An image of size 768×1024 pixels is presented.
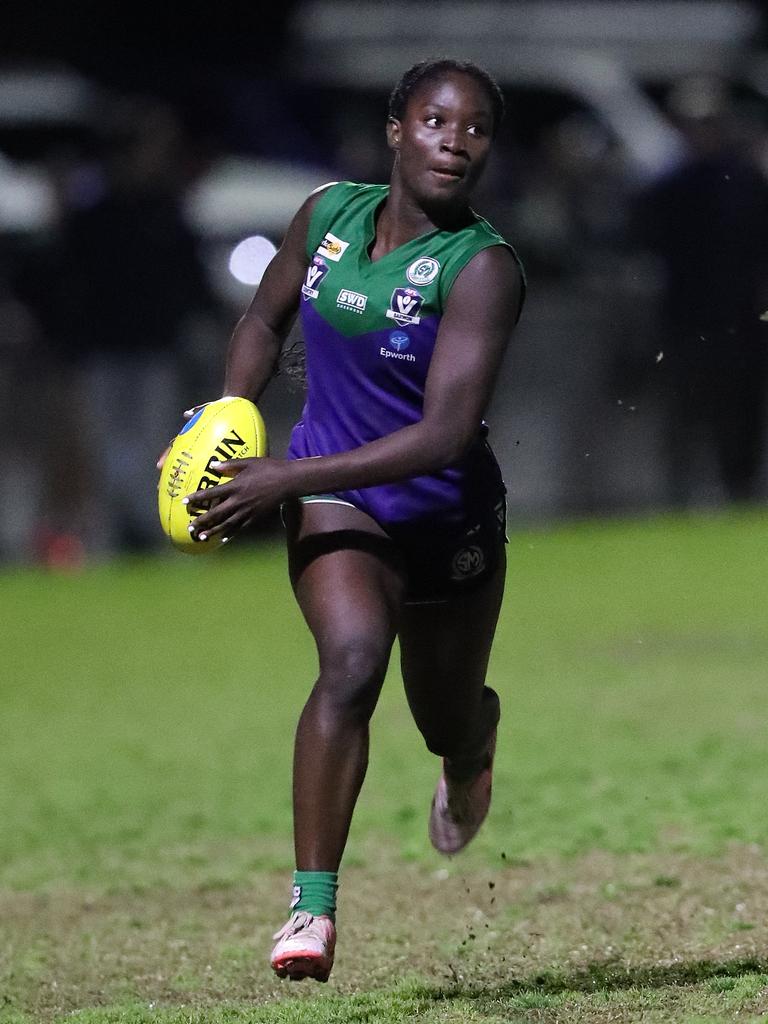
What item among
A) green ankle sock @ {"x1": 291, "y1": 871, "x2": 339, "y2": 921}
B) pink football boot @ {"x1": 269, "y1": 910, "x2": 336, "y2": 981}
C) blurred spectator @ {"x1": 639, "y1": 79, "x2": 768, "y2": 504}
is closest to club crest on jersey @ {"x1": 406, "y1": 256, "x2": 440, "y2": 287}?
green ankle sock @ {"x1": 291, "y1": 871, "x2": 339, "y2": 921}

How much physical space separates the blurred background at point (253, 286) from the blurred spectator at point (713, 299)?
0.02 m

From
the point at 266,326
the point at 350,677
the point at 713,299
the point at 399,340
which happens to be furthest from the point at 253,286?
the point at 350,677

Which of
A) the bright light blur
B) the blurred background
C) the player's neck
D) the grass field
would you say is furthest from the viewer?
the blurred background

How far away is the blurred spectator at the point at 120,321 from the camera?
14914 millimetres

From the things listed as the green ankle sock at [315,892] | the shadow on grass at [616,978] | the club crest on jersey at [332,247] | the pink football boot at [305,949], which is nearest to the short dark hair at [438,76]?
the club crest on jersey at [332,247]

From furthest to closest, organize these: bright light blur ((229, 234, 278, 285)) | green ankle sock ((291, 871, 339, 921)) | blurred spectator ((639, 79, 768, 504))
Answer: blurred spectator ((639, 79, 768, 504))
bright light blur ((229, 234, 278, 285))
green ankle sock ((291, 871, 339, 921))

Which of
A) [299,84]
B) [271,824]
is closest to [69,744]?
[271,824]

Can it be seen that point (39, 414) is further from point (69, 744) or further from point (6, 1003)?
point (6, 1003)

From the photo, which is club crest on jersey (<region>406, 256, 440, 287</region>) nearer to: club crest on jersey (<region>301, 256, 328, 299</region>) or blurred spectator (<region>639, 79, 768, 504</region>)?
club crest on jersey (<region>301, 256, 328, 299</region>)

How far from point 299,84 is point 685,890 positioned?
39.9ft

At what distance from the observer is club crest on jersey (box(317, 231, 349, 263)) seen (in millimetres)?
5719

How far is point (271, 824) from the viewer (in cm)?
849

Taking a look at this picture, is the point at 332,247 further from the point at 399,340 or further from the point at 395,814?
the point at 395,814

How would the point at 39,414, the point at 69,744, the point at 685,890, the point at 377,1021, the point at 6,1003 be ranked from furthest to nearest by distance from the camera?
the point at 39,414 < the point at 69,744 < the point at 685,890 < the point at 6,1003 < the point at 377,1021
